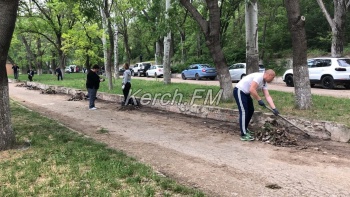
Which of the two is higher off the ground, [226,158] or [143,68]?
[143,68]

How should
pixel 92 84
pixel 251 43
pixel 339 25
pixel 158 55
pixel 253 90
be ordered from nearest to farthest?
pixel 253 90
pixel 251 43
pixel 92 84
pixel 339 25
pixel 158 55

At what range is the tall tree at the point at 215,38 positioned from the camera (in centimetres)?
1017

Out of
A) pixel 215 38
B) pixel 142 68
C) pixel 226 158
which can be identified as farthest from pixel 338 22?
pixel 142 68

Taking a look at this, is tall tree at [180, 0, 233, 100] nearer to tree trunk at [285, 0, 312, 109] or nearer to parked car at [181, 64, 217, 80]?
tree trunk at [285, 0, 312, 109]

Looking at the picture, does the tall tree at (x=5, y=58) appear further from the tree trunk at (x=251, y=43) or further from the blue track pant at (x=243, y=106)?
the tree trunk at (x=251, y=43)

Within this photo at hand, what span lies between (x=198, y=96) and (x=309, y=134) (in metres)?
5.46

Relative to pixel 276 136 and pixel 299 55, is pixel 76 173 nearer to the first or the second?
pixel 276 136

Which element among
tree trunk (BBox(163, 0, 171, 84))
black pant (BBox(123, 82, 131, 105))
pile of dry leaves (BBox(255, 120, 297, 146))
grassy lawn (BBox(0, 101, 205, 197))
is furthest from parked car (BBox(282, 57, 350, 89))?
grassy lawn (BBox(0, 101, 205, 197))

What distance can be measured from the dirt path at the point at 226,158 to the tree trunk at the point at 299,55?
1.83 metres

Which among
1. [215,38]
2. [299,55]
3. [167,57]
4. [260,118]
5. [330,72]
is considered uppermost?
[215,38]

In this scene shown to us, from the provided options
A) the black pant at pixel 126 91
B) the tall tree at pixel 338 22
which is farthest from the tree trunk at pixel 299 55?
the tall tree at pixel 338 22

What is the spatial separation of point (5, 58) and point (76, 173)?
9.50 ft

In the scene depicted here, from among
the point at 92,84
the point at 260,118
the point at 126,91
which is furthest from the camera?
the point at 92,84

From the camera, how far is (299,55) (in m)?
8.55
